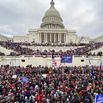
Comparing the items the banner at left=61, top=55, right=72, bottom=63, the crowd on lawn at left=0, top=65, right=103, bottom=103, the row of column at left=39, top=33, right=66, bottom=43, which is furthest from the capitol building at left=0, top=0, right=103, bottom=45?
the crowd on lawn at left=0, top=65, right=103, bottom=103

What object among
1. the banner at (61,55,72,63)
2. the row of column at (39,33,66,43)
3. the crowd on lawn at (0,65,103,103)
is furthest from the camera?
the row of column at (39,33,66,43)

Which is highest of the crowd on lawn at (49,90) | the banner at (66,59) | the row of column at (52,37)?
the row of column at (52,37)

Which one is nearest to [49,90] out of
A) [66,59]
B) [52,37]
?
[66,59]

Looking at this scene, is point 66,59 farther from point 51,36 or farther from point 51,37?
point 51,36

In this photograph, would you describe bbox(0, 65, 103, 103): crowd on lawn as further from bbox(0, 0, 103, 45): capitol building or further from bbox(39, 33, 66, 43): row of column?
bbox(39, 33, 66, 43): row of column

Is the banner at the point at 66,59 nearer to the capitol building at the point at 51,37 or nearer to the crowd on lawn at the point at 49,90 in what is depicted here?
the crowd on lawn at the point at 49,90

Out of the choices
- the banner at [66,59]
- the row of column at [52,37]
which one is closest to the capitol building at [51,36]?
the row of column at [52,37]

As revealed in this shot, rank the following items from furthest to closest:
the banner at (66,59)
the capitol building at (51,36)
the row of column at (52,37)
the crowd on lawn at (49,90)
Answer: the row of column at (52,37) < the capitol building at (51,36) < the banner at (66,59) < the crowd on lawn at (49,90)

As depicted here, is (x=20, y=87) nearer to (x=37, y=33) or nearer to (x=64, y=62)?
A: (x=64, y=62)

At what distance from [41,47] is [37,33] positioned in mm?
46094

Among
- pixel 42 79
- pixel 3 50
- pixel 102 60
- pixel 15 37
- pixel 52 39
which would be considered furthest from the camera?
pixel 15 37

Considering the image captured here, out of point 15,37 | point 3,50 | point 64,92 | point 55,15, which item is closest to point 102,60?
point 3,50

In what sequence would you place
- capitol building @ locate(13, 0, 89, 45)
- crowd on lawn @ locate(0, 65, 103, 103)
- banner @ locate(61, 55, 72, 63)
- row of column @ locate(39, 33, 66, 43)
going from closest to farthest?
crowd on lawn @ locate(0, 65, 103, 103) → banner @ locate(61, 55, 72, 63) → capitol building @ locate(13, 0, 89, 45) → row of column @ locate(39, 33, 66, 43)

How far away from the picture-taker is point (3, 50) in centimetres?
6456
